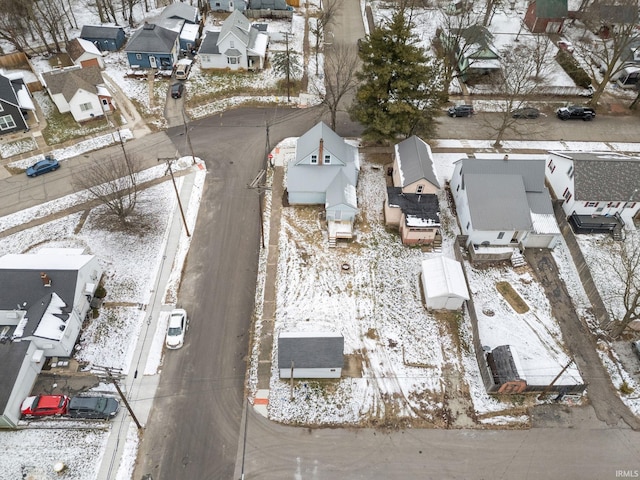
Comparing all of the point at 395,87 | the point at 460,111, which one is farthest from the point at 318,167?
the point at 460,111

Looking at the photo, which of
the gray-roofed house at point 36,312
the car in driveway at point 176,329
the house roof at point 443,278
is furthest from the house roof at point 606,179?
the gray-roofed house at point 36,312

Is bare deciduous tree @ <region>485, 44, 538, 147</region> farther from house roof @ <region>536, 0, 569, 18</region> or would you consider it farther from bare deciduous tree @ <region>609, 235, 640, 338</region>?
bare deciduous tree @ <region>609, 235, 640, 338</region>

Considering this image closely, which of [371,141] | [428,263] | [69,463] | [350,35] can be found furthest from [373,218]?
[350,35]

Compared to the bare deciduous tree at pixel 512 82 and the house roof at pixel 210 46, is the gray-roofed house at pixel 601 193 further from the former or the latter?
the house roof at pixel 210 46

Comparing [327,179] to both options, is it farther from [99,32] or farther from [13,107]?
[99,32]

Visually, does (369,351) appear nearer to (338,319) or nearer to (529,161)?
(338,319)

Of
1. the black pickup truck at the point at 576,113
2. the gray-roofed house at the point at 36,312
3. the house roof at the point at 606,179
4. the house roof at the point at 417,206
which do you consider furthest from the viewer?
the black pickup truck at the point at 576,113
